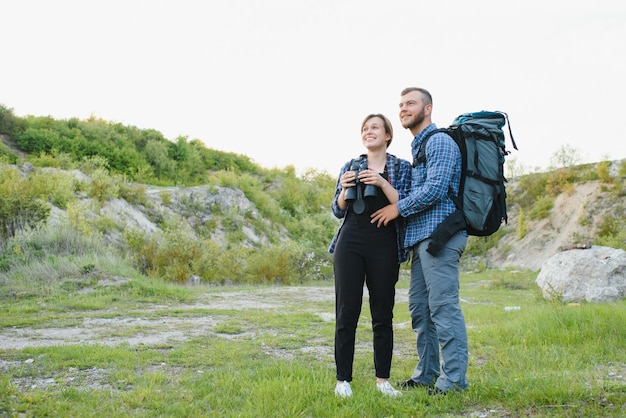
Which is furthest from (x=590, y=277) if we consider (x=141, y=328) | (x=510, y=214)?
(x=510, y=214)

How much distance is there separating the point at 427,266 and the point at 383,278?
338 millimetres

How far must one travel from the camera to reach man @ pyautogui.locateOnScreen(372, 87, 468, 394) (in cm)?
351

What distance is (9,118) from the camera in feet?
68.9

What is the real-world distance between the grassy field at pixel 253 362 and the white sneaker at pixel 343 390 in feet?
0.22

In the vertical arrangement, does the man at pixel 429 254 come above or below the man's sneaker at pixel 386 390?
above

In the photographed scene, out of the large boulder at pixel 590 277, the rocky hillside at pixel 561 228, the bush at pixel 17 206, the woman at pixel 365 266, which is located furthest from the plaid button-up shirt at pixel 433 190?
the rocky hillside at pixel 561 228

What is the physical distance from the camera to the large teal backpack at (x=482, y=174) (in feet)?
11.6

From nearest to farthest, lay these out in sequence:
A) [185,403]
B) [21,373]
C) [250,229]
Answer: [185,403], [21,373], [250,229]

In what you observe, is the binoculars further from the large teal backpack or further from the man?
the large teal backpack

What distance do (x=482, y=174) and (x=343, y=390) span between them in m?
1.87

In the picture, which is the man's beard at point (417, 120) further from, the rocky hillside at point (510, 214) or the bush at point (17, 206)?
the rocky hillside at point (510, 214)

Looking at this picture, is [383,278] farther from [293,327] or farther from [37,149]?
[37,149]

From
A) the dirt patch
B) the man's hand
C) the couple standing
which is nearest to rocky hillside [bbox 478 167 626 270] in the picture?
the dirt patch

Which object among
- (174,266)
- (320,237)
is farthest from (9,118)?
(320,237)
